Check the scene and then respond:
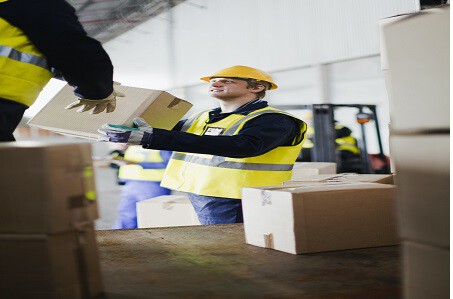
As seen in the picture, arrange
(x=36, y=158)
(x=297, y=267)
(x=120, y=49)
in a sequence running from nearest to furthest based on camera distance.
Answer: (x=36, y=158), (x=297, y=267), (x=120, y=49)

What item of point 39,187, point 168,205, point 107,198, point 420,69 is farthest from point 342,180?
point 107,198

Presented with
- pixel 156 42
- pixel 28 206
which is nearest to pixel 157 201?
pixel 28 206

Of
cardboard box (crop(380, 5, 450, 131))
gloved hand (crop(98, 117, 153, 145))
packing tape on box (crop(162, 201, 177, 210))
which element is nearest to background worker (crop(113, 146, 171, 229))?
packing tape on box (crop(162, 201, 177, 210))

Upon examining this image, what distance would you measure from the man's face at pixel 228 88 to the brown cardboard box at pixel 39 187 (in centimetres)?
240

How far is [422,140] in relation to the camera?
1.08 metres

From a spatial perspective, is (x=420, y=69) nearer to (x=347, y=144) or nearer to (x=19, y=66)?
(x=19, y=66)

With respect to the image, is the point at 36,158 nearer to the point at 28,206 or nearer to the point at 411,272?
the point at 28,206

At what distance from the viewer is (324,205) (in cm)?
187

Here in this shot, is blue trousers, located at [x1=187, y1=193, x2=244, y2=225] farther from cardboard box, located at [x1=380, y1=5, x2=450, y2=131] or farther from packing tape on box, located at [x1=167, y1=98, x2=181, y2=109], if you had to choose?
cardboard box, located at [x1=380, y1=5, x2=450, y2=131]

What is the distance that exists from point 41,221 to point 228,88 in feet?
8.18

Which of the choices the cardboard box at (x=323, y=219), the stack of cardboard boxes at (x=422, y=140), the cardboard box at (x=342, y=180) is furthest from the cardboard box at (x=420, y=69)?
the cardboard box at (x=342, y=180)

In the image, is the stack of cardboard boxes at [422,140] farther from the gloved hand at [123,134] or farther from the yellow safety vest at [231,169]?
the yellow safety vest at [231,169]

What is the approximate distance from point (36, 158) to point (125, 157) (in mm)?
4115

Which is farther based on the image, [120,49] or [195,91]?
[120,49]
